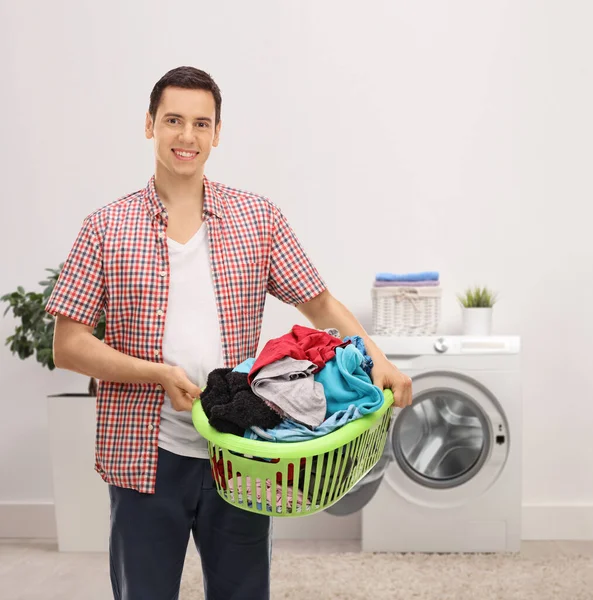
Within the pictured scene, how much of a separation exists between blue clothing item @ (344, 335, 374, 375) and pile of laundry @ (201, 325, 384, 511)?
55mm

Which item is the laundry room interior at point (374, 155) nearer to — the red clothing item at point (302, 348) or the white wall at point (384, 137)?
the white wall at point (384, 137)

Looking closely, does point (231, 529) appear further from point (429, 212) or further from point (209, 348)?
point (429, 212)

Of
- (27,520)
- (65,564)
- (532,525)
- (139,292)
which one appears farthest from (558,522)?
(139,292)

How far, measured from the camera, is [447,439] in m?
2.88

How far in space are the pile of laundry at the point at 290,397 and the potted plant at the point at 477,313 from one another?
185 cm

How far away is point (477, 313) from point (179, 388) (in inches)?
77.9

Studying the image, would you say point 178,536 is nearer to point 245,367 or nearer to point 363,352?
point 245,367

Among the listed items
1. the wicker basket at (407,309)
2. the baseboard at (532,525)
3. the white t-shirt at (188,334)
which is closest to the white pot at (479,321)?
the wicker basket at (407,309)

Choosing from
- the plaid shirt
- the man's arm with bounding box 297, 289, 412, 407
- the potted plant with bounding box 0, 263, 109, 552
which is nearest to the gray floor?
the potted plant with bounding box 0, 263, 109, 552

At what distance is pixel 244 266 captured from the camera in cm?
140

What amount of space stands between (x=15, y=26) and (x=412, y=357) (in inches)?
85.9

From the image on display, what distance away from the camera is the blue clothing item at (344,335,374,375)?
130 centimetres

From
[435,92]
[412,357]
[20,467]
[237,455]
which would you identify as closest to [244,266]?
[237,455]

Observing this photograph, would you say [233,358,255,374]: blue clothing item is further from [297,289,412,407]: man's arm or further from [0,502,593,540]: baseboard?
[0,502,593,540]: baseboard
